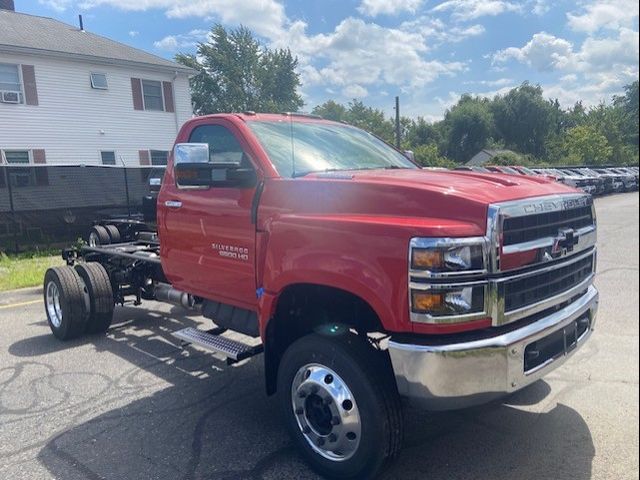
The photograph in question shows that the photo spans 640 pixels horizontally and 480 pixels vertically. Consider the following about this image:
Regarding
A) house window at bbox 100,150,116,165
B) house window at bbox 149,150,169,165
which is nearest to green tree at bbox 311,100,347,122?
house window at bbox 149,150,169,165

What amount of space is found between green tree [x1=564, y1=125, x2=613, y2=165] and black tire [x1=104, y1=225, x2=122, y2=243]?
23.4 feet

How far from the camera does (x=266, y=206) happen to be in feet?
11.4

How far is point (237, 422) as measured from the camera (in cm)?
378

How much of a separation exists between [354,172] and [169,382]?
96.9 inches

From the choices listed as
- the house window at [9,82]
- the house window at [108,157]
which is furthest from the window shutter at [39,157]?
the house window at [9,82]

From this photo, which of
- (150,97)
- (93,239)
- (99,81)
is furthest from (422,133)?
(93,239)

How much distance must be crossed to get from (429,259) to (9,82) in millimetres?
4819

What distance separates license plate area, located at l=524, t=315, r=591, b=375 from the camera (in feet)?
8.73

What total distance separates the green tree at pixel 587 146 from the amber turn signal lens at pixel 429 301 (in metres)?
0.90

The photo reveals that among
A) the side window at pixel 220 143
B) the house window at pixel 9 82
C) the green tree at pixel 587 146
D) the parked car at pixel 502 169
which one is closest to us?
the green tree at pixel 587 146

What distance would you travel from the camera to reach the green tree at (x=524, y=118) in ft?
8.80

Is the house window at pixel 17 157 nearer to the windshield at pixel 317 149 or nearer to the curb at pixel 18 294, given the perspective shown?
the curb at pixel 18 294

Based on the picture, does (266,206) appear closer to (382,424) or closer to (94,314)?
(382,424)

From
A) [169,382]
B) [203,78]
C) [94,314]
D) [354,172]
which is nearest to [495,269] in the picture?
[354,172]
